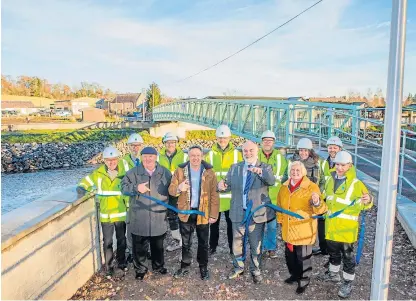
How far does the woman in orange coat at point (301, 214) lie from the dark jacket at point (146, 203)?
1.44m

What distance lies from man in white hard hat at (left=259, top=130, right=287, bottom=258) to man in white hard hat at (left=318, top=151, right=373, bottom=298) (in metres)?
0.96

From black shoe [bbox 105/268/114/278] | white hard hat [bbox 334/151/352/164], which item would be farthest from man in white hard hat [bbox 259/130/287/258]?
black shoe [bbox 105/268/114/278]

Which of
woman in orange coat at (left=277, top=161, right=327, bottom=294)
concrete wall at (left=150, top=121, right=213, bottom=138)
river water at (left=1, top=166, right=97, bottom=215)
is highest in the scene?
woman in orange coat at (left=277, top=161, right=327, bottom=294)

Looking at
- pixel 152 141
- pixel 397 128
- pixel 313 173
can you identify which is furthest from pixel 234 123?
pixel 152 141

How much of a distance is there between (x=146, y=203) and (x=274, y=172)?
1.82 meters

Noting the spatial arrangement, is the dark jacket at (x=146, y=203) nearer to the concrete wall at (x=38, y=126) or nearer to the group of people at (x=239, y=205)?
the group of people at (x=239, y=205)

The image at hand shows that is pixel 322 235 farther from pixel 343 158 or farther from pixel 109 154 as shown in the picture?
pixel 109 154

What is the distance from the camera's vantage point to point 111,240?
176 inches

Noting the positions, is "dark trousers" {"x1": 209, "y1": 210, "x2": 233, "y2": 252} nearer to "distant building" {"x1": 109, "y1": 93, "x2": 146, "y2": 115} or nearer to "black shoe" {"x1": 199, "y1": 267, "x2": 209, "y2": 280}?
"black shoe" {"x1": 199, "y1": 267, "x2": 209, "y2": 280}

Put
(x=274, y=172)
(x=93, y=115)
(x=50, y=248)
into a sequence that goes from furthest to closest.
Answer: (x=93, y=115) → (x=274, y=172) → (x=50, y=248)

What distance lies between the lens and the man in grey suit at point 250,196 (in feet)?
13.3

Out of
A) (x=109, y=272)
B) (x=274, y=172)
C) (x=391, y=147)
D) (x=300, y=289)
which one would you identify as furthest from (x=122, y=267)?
(x=391, y=147)

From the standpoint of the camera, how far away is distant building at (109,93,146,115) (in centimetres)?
7444

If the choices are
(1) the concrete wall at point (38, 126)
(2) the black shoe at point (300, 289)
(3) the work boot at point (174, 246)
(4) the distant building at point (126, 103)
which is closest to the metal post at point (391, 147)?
(2) the black shoe at point (300, 289)
